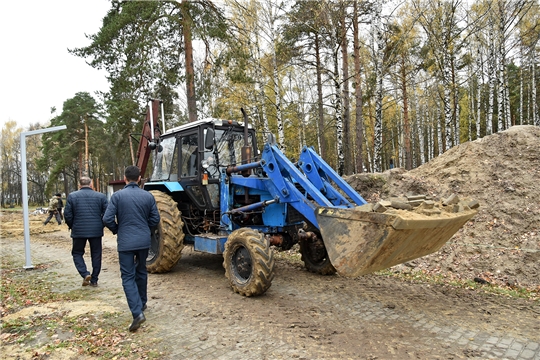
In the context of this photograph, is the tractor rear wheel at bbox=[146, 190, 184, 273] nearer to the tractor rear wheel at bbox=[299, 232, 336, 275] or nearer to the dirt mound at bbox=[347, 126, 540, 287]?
the tractor rear wheel at bbox=[299, 232, 336, 275]

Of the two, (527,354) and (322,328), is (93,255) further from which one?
(527,354)

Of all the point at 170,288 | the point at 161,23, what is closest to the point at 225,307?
the point at 170,288

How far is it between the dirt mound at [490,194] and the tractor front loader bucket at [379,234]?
274 centimetres

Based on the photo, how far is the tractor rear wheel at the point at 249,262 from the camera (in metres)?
4.73

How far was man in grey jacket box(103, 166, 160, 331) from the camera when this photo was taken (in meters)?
4.11

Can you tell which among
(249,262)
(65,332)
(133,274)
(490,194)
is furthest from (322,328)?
(490,194)

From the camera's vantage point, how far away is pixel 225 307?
461 centimetres

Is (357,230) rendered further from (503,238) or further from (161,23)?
(161,23)

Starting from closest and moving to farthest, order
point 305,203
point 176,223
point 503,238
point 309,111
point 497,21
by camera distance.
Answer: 1. point 305,203
2. point 176,223
3. point 503,238
4. point 497,21
5. point 309,111

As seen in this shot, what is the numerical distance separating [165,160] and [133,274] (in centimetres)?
340

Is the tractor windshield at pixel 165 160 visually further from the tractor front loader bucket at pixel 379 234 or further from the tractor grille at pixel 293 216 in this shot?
the tractor front loader bucket at pixel 379 234

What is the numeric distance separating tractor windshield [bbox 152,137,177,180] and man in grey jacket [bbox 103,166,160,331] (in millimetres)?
2610

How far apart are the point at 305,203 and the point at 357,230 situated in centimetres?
111

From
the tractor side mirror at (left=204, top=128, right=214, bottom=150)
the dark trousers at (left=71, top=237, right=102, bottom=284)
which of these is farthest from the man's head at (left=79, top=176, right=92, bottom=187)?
the tractor side mirror at (left=204, top=128, right=214, bottom=150)
